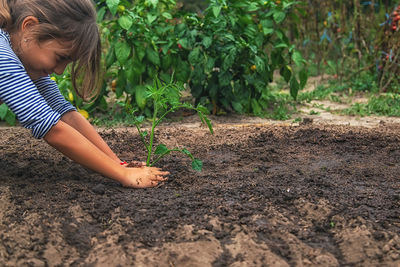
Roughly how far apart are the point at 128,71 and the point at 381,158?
7.04 feet

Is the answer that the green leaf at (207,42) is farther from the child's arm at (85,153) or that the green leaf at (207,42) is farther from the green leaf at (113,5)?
the child's arm at (85,153)

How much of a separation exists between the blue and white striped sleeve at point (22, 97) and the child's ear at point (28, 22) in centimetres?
14

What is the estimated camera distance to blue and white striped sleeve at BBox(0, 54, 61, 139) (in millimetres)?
1923

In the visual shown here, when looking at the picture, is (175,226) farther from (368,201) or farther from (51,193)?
(368,201)

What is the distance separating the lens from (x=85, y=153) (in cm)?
204

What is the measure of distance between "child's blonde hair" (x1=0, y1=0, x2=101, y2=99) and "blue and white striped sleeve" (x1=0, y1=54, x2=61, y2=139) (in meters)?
0.18

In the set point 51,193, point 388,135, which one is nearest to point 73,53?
point 51,193

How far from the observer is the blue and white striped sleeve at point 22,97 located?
192cm

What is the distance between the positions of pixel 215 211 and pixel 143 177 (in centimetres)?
46

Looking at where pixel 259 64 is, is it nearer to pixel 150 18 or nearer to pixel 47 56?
pixel 150 18

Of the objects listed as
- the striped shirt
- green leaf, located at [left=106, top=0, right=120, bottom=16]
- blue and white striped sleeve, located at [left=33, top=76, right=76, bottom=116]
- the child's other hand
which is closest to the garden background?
green leaf, located at [left=106, top=0, right=120, bottom=16]

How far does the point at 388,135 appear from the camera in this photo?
325 centimetres

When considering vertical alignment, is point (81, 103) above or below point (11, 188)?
below

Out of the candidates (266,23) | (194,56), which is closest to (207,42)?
(194,56)
